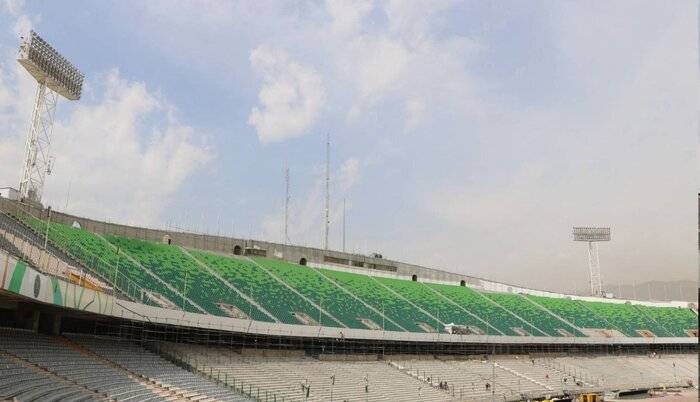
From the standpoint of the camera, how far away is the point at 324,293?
55.0m

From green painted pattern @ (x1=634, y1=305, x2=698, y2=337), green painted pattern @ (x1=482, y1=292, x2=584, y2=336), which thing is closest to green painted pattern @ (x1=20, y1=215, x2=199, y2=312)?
green painted pattern @ (x1=482, y1=292, x2=584, y2=336)

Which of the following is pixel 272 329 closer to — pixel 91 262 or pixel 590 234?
pixel 91 262

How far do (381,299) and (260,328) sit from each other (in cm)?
2006

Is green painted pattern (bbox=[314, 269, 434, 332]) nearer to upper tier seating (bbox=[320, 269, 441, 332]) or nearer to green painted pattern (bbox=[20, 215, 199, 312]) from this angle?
upper tier seating (bbox=[320, 269, 441, 332])

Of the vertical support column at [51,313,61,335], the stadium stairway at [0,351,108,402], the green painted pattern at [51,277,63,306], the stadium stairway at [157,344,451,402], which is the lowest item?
the stadium stairway at [157,344,451,402]

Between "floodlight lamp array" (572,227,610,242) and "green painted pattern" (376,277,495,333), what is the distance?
2110 inches

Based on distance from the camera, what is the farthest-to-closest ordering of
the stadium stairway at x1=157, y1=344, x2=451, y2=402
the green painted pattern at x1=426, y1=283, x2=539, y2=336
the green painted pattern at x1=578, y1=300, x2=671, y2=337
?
1. the green painted pattern at x1=578, y1=300, x2=671, y2=337
2. the green painted pattern at x1=426, y1=283, x2=539, y2=336
3. the stadium stairway at x1=157, y1=344, x2=451, y2=402

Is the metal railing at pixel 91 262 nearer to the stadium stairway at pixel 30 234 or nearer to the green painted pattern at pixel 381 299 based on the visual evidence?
the stadium stairway at pixel 30 234

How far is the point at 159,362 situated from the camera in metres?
34.4

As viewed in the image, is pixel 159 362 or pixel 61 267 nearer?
pixel 61 267

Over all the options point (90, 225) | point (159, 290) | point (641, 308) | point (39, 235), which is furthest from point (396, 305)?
point (641, 308)

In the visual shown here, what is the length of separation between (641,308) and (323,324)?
62044mm

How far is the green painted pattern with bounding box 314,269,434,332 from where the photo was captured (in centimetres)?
5506

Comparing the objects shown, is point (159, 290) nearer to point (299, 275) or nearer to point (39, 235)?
point (39, 235)
